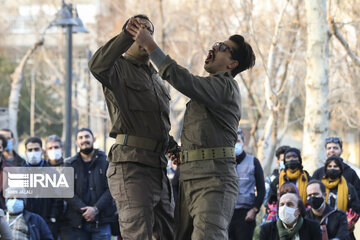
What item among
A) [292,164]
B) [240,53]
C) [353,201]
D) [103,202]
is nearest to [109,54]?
[240,53]

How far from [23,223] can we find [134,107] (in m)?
4.09

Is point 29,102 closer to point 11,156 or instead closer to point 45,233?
point 11,156

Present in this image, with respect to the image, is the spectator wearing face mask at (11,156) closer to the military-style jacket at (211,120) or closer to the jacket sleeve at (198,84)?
the military-style jacket at (211,120)

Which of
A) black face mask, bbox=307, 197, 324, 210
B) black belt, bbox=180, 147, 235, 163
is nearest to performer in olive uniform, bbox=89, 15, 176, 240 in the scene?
black belt, bbox=180, 147, 235, 163

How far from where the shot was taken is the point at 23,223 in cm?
1044

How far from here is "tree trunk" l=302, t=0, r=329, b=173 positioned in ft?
52.1

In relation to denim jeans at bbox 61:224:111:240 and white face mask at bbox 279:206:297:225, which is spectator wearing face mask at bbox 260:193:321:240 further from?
denim jeans at bbox 61:224:111:240

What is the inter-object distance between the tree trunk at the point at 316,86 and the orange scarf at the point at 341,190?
182 inches

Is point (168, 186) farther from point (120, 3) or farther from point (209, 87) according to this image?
point (120, 3)

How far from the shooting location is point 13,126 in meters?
31.3

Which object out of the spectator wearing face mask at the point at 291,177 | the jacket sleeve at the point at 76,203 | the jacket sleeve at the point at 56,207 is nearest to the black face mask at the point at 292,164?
the spectator wearing face mask at the point at 291,177


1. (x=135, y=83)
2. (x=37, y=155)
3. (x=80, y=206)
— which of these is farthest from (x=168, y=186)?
(x=37, y=155)

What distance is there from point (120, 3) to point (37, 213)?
22.8 metres

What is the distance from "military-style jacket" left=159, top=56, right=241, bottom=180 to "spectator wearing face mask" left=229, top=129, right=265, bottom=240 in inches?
167
